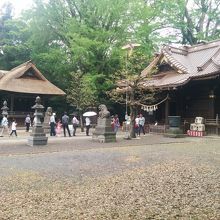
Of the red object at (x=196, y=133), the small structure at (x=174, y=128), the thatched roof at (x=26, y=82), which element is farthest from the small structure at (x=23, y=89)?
the red object at (x=196, y=133)

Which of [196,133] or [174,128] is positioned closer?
[174,128]

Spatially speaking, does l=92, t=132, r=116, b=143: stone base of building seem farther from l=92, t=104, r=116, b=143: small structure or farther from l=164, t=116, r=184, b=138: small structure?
l=164, t=116, r=184, b=138: small structure

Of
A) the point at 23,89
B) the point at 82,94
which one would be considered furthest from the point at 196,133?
the point at 23,89

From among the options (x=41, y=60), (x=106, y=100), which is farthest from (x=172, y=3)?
(x=41, y=60)

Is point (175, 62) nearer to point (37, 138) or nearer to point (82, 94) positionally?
A: point (82, 94)

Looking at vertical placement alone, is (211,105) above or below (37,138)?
above

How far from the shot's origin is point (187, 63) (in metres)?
28.2

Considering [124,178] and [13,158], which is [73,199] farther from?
[13,158]

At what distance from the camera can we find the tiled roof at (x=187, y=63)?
2362 cm

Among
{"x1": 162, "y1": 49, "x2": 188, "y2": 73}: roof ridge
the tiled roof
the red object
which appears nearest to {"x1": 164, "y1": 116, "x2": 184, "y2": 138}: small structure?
the red object

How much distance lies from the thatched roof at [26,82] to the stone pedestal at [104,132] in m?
15.3

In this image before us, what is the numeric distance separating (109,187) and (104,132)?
1125cm

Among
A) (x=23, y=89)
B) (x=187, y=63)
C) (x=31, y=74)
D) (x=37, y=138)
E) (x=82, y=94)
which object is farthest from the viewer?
(x=31, y=74)

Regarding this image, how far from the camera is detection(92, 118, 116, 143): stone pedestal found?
62.7 feet
